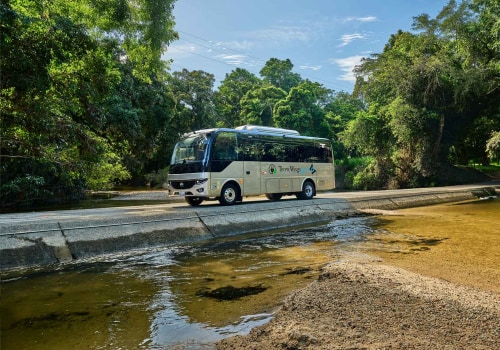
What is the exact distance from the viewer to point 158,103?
26.5 m

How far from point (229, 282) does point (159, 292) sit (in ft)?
3.84

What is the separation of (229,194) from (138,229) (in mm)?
4455

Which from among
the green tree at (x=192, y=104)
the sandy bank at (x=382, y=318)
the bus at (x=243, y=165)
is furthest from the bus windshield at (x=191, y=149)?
the green tree at (x=192, y=104)

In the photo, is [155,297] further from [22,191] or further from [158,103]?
[158,103]

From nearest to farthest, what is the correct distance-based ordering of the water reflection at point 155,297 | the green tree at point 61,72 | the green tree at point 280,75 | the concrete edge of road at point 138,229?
the water reflection at point 155,297, the concrete edge of road at point 138,229, the green tree at point 61,72, the green tree at point 280,75

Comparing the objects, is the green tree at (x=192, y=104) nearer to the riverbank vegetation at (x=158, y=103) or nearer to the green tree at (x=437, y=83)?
the riverbank vegetation at (x=158, y=103)

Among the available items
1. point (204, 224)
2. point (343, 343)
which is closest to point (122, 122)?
point (204, 224)

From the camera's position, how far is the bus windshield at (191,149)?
494 inches

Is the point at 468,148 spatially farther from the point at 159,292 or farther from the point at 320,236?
the point at 159,292

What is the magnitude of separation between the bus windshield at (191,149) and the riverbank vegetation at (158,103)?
298 cm

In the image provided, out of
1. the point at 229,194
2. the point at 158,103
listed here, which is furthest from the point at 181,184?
the point at 158,103

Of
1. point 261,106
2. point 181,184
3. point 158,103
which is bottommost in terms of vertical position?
point 181,184

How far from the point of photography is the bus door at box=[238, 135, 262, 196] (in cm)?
1381

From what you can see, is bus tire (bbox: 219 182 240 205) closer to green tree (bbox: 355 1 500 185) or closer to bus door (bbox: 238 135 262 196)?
bus door (bbox: 238 135 262 196)
